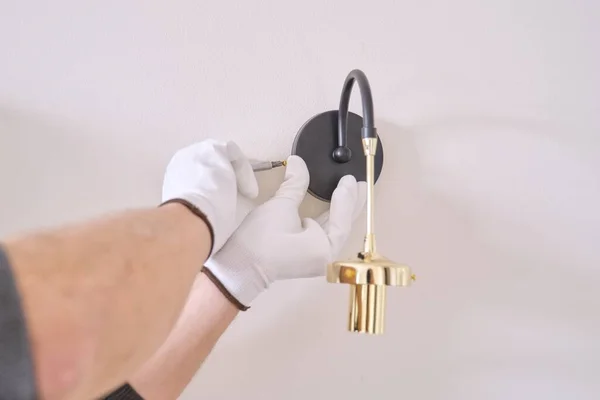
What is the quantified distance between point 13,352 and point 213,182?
0.33 meters

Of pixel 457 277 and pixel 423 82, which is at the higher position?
pixel 423 82

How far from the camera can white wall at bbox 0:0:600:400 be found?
0.65 m

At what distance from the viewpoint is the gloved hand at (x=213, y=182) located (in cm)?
53

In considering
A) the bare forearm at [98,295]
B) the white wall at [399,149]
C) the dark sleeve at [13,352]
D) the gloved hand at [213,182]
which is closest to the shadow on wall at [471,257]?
the white wall at [399,149]

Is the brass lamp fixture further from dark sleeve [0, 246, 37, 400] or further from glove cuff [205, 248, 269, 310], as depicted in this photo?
dark sleeve [0, 246, 37, 400]

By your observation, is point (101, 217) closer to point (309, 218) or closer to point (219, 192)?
point (219, 192)

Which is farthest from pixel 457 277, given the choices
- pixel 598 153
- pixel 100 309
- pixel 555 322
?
pixel 100 309

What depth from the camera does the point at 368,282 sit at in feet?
1.61

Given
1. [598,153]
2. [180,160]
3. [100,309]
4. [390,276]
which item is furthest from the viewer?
[598,153]

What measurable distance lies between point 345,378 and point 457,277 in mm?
226

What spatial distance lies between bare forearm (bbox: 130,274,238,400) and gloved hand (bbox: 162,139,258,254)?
9 cm

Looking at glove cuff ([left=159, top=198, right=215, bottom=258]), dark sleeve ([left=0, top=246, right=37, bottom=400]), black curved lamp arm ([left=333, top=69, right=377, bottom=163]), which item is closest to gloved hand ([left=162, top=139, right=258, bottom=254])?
glove cuff ([left=159, top=198, right=215, bottom=258])

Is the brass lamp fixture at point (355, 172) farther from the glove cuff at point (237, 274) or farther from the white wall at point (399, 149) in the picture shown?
the glove cuff at point (237, 274)

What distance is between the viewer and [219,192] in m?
0.56
